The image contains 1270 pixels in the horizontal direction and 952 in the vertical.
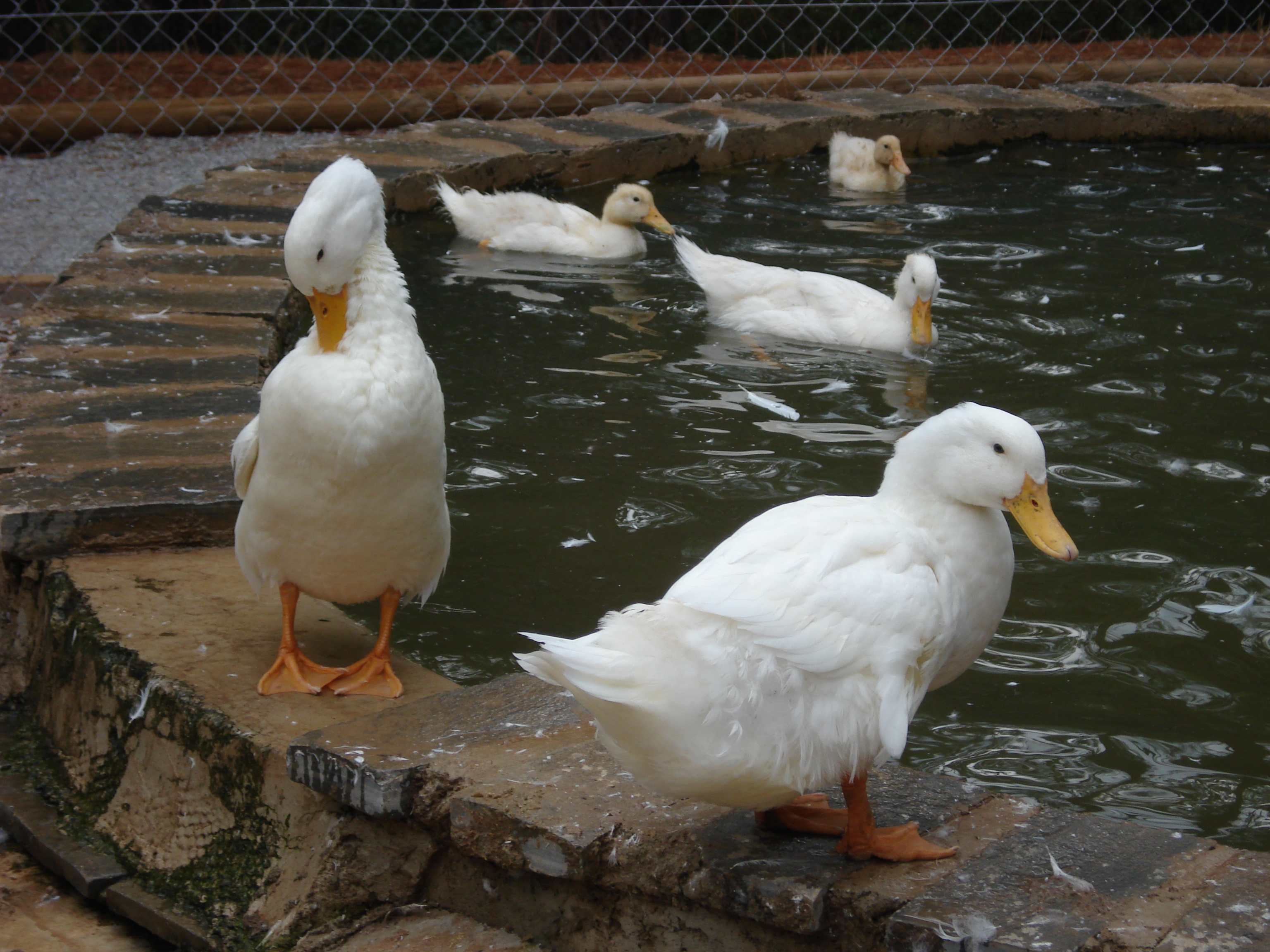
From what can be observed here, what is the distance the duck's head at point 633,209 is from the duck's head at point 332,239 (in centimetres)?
422

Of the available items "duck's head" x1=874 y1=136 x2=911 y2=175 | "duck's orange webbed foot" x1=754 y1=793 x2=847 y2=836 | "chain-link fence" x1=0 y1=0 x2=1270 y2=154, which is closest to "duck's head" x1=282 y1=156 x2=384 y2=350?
"duck's orange webbed foot" x1=754 y1=793 x2=847 y2=836

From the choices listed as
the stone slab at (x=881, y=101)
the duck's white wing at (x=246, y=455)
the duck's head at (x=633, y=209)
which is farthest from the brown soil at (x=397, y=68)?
the duck's white wing at (x=246, y=455)

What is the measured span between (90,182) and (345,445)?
234 inches

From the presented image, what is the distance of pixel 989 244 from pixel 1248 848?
4.97 m

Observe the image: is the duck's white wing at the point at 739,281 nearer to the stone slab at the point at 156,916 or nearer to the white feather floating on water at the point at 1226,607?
the white feather floating on water at the point at 1226,607

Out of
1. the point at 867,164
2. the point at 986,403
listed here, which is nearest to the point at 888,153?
the point at 867,164

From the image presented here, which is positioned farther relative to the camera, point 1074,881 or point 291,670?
point 291,670

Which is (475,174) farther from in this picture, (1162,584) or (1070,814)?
(1070,814)

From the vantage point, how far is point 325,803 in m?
2.63

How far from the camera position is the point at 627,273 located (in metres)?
7.19

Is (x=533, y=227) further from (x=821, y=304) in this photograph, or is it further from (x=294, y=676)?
(x=294, y=676)

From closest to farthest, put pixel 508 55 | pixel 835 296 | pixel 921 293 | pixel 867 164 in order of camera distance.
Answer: pixel 921 293
pixel 835 296
pixel 867 164
pixel 508 55

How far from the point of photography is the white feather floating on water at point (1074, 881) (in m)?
2.16

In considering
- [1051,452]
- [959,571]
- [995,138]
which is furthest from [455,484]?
[995,138]
